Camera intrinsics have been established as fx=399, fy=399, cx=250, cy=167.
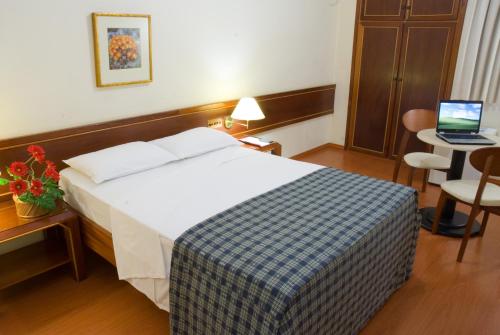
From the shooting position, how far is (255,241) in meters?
1.61

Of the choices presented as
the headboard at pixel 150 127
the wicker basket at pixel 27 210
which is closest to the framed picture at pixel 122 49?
the headboard at pixel 150 127

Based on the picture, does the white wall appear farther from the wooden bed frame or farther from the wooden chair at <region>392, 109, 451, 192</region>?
the wooden chair at <region>392, 109, 451, 192</region>

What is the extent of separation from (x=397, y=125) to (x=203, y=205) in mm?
2974

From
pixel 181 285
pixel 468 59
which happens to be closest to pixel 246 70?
pixel 468 59

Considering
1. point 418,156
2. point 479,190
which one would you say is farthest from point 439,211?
point 418,156

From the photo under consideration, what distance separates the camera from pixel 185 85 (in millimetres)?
2980

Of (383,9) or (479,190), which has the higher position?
(383,9)

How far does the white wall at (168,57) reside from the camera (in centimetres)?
213

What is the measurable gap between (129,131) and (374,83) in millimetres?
2773

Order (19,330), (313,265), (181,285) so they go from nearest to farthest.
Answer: (313,265) < (181,285) < (19,330)

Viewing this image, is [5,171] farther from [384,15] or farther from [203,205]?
[384,15]

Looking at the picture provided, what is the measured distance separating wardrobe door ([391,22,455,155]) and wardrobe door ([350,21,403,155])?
91 mm

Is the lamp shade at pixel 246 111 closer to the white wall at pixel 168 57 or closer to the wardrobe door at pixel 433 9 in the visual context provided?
the white wall at pixel 168 57

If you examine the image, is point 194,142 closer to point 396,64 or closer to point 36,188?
point 36,188
